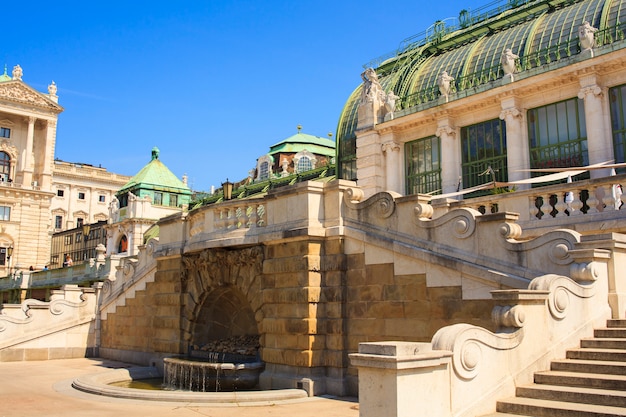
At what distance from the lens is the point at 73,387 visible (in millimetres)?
14859

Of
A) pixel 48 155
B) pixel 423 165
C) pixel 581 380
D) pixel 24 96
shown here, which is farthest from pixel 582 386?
pixel 24 96

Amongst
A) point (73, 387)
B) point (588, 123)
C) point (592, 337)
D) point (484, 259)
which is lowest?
point (73, 387)

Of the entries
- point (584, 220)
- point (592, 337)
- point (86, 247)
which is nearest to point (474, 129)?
point (584, 220)

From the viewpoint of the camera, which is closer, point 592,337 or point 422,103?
point 592,337

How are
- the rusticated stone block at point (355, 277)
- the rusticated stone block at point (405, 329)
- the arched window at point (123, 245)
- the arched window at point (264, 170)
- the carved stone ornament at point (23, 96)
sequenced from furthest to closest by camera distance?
the carved stone ornament at point (23, 96) → the arched window at point (123, 245) → the arched window at point (264, 170) → the rusticated stone block at point (355, 277) → the rusticated stone block at point (405, 329)

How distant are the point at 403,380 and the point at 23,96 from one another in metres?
74.8

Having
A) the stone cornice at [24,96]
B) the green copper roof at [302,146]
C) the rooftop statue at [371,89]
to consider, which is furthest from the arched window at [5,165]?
the rooftop statue at [371,89]

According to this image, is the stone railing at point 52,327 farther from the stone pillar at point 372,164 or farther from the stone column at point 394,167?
the stone column at point 394,167

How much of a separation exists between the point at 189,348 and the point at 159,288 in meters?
2.37

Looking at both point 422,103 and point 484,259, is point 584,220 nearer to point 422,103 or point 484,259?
point 484,259

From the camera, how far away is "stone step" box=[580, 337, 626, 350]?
8.77 meters

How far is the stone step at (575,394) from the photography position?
7.36 m

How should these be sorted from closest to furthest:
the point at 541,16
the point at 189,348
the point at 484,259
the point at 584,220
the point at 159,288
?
1. the point at 484,259
2. the point at 584,220
3. the point at 189,348
4. the point at 159,288
5. the point at 541,16

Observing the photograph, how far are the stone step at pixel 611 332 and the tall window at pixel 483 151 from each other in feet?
40.5
